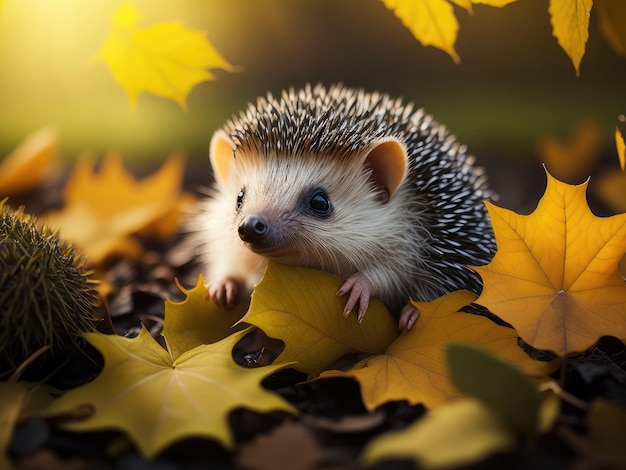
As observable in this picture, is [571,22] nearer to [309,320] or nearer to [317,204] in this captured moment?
[317,204]

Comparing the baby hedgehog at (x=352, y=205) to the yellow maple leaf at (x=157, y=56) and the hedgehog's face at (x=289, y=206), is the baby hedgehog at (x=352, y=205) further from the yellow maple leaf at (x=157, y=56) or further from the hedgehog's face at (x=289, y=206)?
the yellow maple leaf at (x=157, y=56)

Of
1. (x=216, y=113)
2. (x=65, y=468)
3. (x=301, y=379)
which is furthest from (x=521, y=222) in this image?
(x=216, y=113)

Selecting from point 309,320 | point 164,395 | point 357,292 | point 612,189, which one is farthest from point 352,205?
point 612,189

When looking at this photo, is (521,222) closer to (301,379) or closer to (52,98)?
(301,379)

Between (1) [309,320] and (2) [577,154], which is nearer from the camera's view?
(1) [309,320]

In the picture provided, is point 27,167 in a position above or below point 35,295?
below

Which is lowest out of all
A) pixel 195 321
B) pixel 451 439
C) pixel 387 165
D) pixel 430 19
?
pixel 195 321
